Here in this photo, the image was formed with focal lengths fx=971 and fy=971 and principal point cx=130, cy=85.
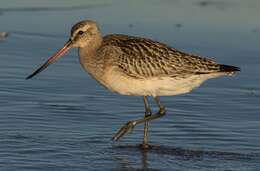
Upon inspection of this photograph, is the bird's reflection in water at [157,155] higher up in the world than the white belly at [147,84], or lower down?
lower down

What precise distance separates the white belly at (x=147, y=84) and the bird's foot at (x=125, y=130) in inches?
13.7

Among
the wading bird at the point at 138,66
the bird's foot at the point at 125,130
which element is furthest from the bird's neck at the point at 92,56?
the bird's foot at the point at 125,130

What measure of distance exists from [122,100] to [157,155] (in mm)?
2184

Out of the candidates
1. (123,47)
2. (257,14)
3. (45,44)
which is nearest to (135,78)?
(123,47)

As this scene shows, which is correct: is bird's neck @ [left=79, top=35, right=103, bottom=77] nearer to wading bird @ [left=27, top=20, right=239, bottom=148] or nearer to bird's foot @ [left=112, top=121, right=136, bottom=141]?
wading bird @ [left=27, top=20, right=239, bottom=148]

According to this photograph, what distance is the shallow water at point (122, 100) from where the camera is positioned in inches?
410

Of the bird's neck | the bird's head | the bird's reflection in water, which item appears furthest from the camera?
the bird's head

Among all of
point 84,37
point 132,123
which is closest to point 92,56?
point 84,37

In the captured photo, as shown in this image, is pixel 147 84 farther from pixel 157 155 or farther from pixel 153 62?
pixel 157 155

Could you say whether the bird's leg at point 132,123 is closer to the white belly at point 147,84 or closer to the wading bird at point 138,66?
the wading bird at point 138,66

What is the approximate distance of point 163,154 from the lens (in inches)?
419

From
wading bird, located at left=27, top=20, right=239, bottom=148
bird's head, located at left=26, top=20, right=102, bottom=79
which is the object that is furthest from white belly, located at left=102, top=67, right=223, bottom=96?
bird's head, located at left=26, top=20, right=102, bottom=79

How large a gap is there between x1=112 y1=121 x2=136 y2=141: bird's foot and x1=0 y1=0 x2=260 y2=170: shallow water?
0.13 m

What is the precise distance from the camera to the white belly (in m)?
10.9
